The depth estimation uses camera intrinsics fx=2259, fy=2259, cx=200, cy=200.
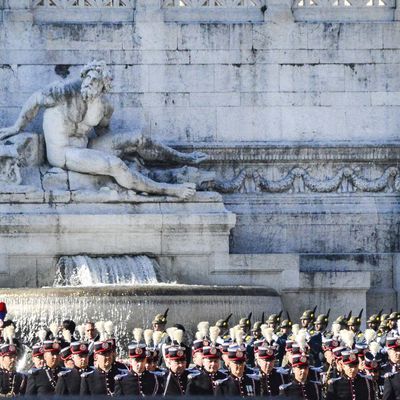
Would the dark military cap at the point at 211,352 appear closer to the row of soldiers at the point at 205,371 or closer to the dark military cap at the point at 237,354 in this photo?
the row of soldiers at the point at 205,371

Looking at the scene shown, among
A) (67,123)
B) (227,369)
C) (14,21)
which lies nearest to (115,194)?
(67,123)

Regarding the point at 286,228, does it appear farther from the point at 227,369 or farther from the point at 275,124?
the point at 227,369

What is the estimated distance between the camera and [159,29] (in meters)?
43.1

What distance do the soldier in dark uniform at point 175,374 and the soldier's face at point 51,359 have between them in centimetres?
159

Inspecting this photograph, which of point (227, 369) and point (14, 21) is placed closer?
point (227, 369)

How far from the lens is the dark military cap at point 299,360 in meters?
30.1

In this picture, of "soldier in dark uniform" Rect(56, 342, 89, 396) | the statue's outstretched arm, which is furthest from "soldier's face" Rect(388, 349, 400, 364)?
the statue's outstretched arm

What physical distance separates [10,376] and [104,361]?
1.47 metres

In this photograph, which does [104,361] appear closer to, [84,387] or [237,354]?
[84,387]

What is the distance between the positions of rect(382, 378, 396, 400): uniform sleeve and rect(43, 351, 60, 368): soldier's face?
444cm

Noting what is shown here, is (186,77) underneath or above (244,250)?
above

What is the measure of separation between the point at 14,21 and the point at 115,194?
4376 millimetres

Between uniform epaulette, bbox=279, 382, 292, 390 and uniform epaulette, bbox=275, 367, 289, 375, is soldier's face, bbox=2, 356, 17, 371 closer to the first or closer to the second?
uniform epaulette, bbox=275, 367, 289, 375

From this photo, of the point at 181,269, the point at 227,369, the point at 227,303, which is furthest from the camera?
the point at 181,269
